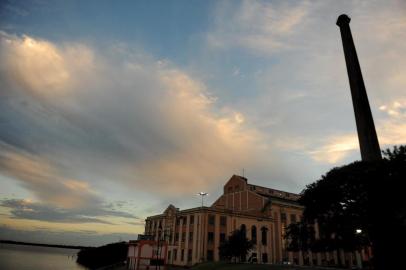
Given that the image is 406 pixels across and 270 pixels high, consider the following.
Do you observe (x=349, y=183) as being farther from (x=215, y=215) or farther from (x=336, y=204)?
(x=215, y=215)

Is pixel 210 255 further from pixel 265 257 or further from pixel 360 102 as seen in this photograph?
pixel 360 102

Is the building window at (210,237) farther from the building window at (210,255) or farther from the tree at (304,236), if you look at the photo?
the tree at (304,236)

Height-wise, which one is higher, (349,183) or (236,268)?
(349,183)

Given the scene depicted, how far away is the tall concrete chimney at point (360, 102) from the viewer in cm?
3906

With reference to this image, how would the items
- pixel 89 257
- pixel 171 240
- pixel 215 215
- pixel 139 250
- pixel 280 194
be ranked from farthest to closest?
pixel 89 257 < pixel 280 194 < pixel 171 240 < pixel 215 215 < pixel 139 250

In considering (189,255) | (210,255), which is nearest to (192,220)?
(189,255)

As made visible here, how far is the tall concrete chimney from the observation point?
39.1m

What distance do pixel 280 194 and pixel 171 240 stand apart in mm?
32962

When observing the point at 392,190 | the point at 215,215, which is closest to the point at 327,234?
the point at 392,190

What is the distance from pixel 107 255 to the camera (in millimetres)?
120125

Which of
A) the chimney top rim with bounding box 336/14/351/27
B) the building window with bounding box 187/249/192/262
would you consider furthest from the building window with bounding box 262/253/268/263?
the chimney top rim with bounding box 336/14/351/27

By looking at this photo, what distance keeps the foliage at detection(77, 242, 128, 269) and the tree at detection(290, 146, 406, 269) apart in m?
85.0

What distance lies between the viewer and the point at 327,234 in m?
29.6

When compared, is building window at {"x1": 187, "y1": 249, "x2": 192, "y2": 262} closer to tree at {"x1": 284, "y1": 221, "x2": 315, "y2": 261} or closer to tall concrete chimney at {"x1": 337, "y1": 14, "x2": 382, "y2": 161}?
tree at {"x1": 284, "y1": 221, "x2": 315, "y2": 261}
